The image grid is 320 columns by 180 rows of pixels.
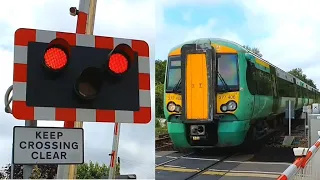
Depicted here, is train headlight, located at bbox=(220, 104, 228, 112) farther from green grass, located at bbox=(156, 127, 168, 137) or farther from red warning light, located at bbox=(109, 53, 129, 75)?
green grass, located at bbox=(156, 127, 168, 137)

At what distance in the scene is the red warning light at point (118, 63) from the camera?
10.3 ft

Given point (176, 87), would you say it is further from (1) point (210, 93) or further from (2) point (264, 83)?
(2) point (264, 83)

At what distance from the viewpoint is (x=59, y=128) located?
2.99 metres

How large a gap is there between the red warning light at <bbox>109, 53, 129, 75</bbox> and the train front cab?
966 cm

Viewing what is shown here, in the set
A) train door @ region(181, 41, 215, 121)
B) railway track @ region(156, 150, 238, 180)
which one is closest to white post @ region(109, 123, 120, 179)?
railway track @ region(156, 150, 238, 180)

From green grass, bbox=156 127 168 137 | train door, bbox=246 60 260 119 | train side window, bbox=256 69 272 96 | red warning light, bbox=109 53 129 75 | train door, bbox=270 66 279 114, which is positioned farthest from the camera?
green grass, bbox=156 127 168 137

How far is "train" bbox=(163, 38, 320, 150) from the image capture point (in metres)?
12.8

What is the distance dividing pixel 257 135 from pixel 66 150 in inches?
495

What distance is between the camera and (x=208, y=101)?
12781 mm

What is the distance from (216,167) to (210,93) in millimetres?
2044

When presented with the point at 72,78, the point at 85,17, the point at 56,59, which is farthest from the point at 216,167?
the point at 56,59

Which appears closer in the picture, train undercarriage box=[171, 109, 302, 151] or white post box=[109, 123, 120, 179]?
white post box=[109, 123, 120, 179]

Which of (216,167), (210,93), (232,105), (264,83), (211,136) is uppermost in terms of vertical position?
(264,83)

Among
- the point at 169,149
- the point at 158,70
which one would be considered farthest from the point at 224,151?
the point at 158,70
